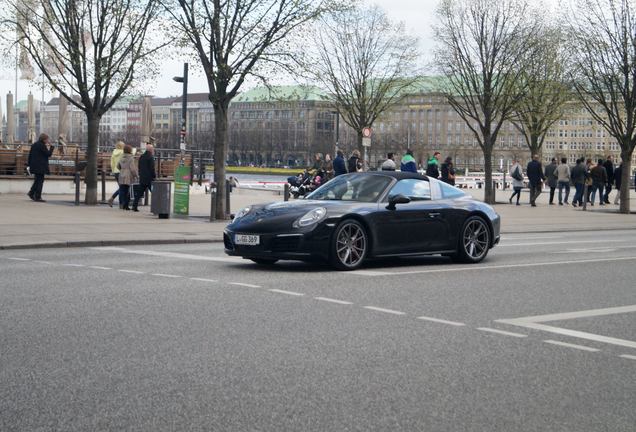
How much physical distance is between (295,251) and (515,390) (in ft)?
21.6

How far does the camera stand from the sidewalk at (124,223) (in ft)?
57.5

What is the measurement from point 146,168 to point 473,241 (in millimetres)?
13786

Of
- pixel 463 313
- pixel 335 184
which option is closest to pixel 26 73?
pixel 335 184

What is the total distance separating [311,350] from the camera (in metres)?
7.26

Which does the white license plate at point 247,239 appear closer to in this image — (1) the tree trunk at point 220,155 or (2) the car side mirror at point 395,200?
(2) the car side mirror at point 395,200

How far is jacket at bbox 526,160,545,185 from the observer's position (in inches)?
1487

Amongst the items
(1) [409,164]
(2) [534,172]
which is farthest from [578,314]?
(2) [534,172]

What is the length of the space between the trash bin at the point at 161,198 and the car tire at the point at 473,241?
10919 millimetres

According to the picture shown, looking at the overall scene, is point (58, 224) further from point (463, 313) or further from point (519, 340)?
point (519, 340)

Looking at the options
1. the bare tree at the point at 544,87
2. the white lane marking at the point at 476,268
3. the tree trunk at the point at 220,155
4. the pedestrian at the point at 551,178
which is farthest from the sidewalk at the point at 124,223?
the bare tree at the point at 544,87

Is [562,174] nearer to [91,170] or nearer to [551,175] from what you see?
[551,175]

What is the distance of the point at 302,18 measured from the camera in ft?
83.1

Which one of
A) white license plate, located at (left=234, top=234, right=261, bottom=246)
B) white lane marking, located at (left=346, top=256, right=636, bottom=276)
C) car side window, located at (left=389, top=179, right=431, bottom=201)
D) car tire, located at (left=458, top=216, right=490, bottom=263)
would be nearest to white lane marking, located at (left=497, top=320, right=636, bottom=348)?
white lane marking, located at (left=346, top=256, right=636, bottom=276)

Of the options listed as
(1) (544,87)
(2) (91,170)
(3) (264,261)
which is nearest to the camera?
(3) (264,261)
